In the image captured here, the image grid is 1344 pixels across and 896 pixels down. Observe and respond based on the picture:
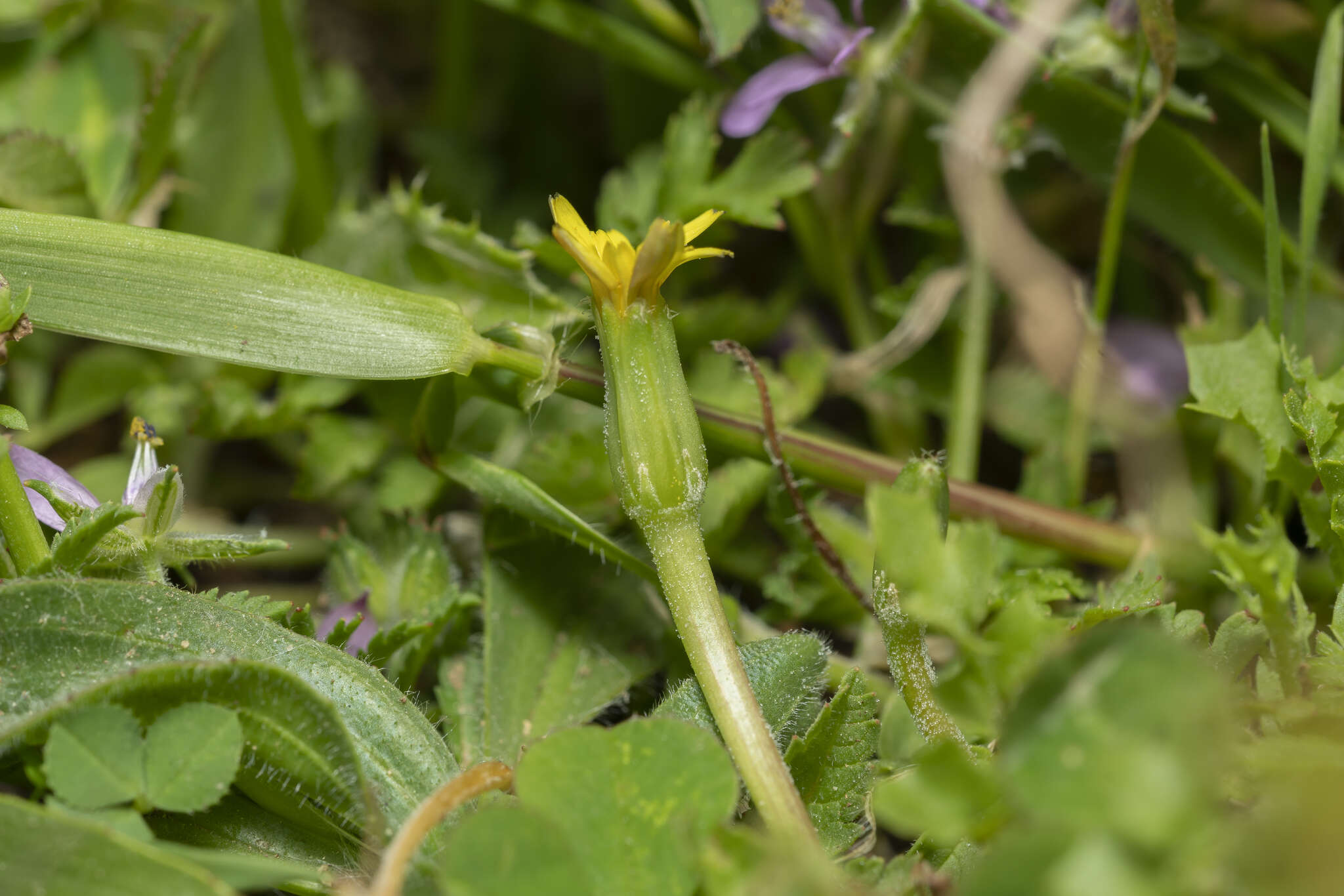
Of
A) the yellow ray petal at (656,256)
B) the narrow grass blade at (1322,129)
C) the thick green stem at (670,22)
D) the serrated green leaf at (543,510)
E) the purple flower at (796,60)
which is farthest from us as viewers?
the thick green stem at (670,22)

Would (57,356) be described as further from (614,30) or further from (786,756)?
(786,756)

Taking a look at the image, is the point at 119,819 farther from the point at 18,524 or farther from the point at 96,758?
the point at 18,524

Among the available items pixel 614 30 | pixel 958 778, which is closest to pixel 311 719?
pixel 958 778

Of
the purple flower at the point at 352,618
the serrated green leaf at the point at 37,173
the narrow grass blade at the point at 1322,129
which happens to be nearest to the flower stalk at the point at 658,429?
the purple flower at the point at 352,618

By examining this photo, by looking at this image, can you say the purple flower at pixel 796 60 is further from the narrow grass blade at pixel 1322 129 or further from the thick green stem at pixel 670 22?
the narrow grass blade at pixel 1322 129

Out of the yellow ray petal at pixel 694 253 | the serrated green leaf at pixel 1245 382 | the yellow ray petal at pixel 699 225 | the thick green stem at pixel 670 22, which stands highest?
the thick green stem at pixel 670 22
